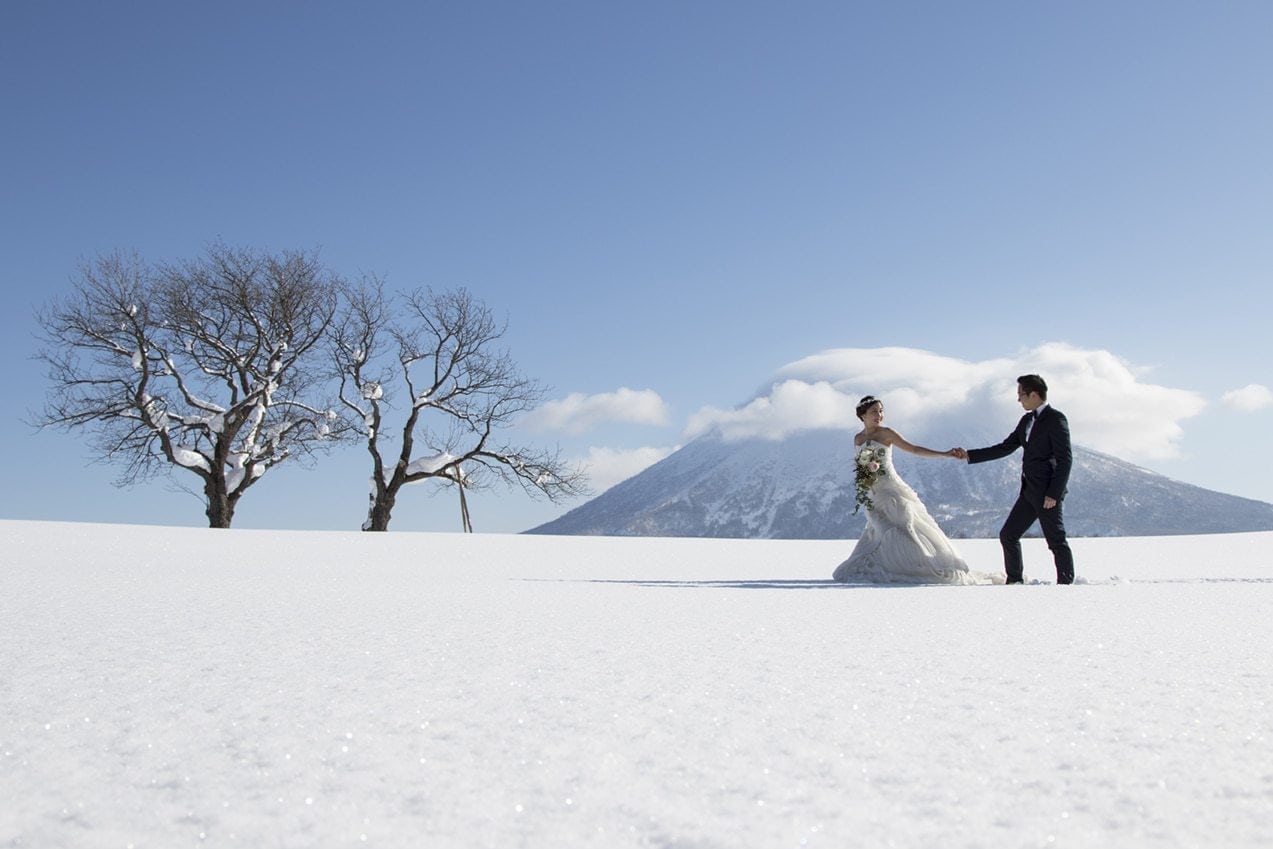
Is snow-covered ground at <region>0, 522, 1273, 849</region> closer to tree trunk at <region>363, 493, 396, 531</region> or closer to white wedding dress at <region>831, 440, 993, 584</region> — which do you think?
white wedding dress at <region>831, 440, 993, 584</region>

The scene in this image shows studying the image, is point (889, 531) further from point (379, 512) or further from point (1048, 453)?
point (379, 512)

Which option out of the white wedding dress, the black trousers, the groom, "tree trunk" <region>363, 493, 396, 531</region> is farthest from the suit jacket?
"tree trunk" <region>363, 493, 396, 531</region>

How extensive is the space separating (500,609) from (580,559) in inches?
252

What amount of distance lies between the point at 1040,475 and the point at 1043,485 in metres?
0.10

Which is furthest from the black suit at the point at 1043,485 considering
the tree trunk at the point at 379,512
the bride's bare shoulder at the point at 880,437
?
the tree trunk at the point at 379,512

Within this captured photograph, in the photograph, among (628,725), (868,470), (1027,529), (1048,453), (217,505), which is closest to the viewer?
(628,725)

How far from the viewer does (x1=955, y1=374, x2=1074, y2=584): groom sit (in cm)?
784

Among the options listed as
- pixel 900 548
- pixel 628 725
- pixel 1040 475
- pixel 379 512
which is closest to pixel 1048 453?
pixel 1040 475

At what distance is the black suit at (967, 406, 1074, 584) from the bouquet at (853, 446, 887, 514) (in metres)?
1.07

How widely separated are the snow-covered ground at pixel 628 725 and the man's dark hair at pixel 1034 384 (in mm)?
3372

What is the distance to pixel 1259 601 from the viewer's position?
18.7ft

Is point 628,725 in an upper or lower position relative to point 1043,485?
lower

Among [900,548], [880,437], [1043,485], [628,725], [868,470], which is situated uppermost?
[880,437]

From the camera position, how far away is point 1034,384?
808 centimetres
